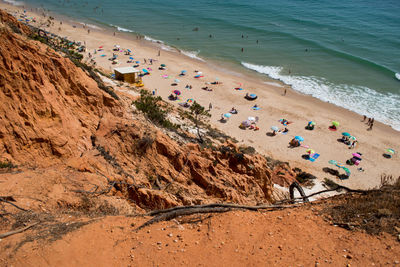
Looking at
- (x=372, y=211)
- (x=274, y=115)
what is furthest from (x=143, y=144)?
(x=274, y=115)

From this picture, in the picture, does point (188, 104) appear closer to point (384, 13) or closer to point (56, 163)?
point (56, 163)

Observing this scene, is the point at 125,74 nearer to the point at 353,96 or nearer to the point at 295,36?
the point at 353,96

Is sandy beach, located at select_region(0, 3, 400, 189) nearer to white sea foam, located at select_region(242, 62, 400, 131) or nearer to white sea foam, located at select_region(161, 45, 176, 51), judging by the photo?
white sea foam, located at select_region(242, 62, 400, 131)

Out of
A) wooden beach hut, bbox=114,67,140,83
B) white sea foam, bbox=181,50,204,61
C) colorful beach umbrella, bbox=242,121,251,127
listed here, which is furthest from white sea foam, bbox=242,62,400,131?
wooden beach hut, bbox=114,67,140,83

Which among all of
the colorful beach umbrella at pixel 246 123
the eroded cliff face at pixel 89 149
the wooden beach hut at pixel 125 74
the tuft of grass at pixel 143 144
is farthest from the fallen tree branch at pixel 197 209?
the wooden beach hut at pixel 125 74

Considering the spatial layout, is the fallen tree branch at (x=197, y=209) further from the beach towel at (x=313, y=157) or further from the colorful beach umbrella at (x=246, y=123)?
the colorful beach umbrella at (x=246, y=123)
